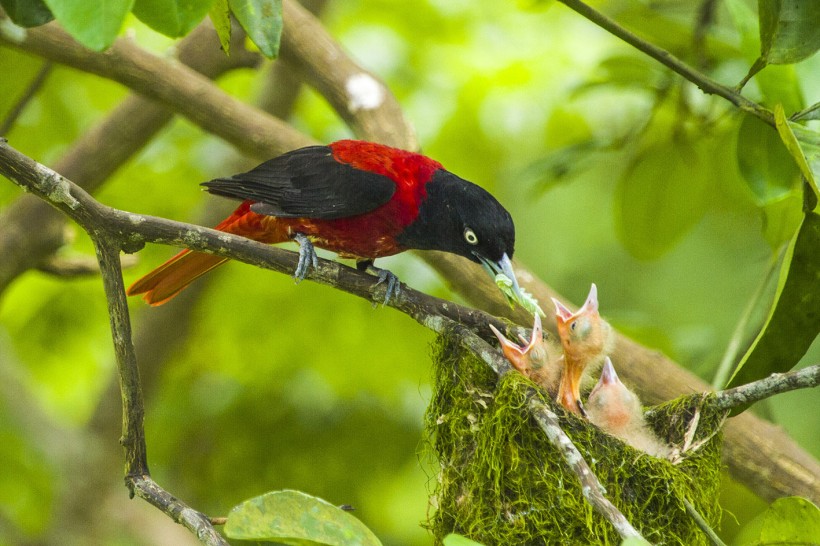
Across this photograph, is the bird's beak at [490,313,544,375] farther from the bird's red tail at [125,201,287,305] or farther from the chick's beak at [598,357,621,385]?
the bird's red tail at [125,201,287,305]

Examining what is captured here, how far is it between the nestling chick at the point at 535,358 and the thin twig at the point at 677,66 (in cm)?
91

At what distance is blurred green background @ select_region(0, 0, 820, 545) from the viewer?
439 centimetres

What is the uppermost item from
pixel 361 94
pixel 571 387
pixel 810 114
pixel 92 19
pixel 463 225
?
pixel 810 114

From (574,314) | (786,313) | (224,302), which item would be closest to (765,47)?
(786,313)

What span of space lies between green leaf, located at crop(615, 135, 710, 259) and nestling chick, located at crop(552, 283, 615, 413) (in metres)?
0.59

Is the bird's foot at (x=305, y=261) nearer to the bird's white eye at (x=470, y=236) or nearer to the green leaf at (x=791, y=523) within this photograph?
the bird's white eye at (x=470, y=236)

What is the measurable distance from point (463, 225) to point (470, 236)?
56 millimetres

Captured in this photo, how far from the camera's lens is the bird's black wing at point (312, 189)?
3088 mm

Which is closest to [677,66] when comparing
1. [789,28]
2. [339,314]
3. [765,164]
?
[789,28]

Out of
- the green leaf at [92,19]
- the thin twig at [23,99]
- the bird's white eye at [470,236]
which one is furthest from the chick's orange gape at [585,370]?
the thin twig at [23,99]

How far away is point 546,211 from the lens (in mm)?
5719

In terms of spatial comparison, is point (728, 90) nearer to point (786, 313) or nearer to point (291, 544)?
point (786, 313)

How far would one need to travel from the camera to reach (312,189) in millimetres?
3143

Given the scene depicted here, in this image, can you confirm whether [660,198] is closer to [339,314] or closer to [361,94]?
[361,94]
